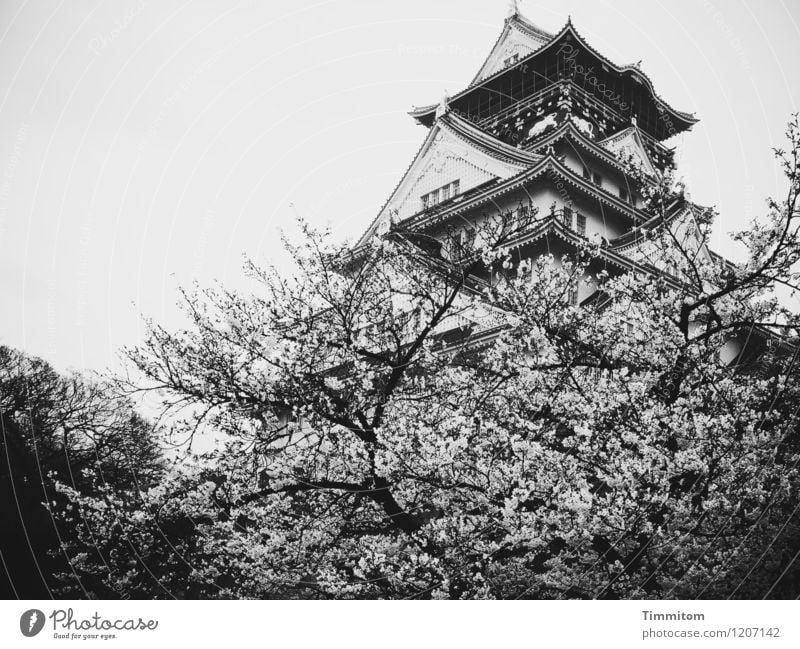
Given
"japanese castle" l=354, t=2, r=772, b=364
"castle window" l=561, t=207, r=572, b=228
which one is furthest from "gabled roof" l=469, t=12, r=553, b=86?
"castle window" l=561, t=207, r=572, b=228

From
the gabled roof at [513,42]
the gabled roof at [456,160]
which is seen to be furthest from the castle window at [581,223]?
the gabled roof at [513,42]

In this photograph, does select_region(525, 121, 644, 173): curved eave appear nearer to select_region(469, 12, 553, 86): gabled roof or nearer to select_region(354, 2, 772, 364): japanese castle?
select_region(354, 2, 772, 364): japanese castle

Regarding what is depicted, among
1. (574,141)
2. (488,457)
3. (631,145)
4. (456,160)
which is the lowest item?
(488,457)

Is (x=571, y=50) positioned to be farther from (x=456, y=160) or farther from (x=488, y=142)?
(x=456, y=160)

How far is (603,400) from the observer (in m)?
5.93

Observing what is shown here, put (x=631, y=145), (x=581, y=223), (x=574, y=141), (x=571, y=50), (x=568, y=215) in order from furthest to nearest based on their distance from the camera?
(x=631, y=145) < (x=571, y=50) < (x=574, y=141) < (x=581, y=223) < (x=568, y=215)

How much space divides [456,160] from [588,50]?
5138 millimetres

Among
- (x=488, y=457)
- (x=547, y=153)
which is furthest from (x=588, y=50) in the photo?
(x=488, y=457)

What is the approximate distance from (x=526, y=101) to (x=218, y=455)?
1491 cm

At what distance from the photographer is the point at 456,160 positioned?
1619cm

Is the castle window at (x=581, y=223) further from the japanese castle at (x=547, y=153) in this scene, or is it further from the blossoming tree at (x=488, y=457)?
the blossoming tree at (x=488, y=457)

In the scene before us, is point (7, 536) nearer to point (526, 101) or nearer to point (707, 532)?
point (707, 532)

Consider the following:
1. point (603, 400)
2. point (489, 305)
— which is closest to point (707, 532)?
point (603, 400)

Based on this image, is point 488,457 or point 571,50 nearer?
point 488,457
